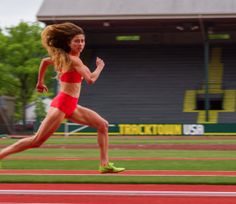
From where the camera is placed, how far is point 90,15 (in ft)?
→ 103

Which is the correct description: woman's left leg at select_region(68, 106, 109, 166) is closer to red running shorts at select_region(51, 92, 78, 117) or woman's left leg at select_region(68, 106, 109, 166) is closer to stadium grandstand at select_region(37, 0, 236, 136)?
red running shorts at select_region(51, 92, 78, 117)

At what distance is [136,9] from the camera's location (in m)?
31.9

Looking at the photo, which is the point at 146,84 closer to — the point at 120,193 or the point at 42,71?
the point at 42,71

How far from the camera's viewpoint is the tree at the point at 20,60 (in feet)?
147

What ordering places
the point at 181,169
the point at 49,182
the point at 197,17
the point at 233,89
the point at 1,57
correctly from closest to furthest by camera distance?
1. the point at 49,182
2. the point at 181,169
3. the point at 197,17
4. the point at 233,89
5. the point at 1,57

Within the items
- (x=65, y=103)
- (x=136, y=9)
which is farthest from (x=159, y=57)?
(x=65, y=103)

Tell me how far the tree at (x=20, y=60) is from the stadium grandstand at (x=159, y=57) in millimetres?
9541

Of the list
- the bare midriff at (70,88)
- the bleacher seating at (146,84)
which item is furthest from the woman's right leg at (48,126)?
the bleacher seating at (146,84)

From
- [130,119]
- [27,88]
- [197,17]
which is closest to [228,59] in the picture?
[197,17]

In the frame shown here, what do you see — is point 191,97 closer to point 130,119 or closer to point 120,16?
point 130,119

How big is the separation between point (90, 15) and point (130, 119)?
602 centimetres

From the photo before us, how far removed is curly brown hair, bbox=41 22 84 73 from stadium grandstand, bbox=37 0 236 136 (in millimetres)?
23104

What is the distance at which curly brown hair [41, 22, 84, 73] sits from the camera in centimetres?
671

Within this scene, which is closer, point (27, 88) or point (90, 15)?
point (90, 15)
